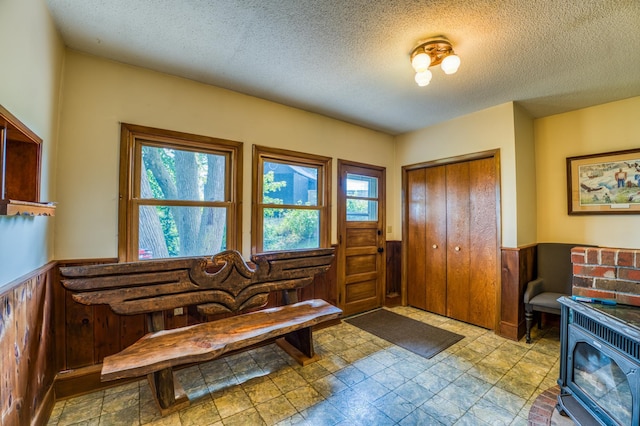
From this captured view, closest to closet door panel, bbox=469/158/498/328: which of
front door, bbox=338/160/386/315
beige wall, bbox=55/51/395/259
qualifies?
front door, bbox=338/160/386/315

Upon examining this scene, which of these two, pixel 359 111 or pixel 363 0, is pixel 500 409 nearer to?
pixel 363 0

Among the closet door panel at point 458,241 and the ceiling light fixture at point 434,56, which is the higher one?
the ceiling light fixture at point 434,56

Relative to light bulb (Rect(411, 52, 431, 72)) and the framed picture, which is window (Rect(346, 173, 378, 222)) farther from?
the framed picture

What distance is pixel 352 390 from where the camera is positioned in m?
2.00

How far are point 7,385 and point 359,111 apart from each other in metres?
3.41

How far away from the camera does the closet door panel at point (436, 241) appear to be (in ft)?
11.5

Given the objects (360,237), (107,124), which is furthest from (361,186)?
(107,124)

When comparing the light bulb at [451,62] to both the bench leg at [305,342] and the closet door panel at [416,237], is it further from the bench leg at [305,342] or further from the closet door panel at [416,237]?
the bench leg at [305,342]

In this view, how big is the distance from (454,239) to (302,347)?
90.9 inches

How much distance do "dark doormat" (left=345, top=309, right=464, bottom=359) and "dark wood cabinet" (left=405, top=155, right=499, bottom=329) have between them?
499mm

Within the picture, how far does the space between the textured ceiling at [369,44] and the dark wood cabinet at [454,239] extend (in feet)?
3.25

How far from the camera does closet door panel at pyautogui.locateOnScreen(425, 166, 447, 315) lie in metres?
3.51

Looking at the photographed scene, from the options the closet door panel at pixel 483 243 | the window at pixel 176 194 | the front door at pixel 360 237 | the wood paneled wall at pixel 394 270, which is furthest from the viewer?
the wood paneled wall at pixel 394 270

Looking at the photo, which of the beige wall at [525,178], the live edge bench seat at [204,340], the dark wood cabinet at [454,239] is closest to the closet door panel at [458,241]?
the dark wood cabinet at [454,239]
